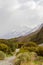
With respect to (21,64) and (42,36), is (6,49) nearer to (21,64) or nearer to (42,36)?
(21,64)

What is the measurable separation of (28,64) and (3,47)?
22.5 metres

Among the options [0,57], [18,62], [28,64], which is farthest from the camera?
[0,57]

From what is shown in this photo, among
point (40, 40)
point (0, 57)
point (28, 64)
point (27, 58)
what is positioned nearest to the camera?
point (28, 64)

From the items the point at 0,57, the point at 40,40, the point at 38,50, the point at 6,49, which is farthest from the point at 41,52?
the point at 40,40

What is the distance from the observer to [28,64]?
2802 cm

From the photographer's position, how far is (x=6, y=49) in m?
50.3

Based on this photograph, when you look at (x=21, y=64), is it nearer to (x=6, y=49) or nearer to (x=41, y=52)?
(x=41, y=52)

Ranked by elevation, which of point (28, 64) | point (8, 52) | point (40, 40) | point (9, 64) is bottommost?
point (28, 64)

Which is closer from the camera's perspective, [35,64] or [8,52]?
[35,64]

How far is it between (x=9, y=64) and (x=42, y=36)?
7235cm

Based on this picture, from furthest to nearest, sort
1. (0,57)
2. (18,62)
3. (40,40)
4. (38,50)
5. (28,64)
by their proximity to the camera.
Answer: (40,40) → (38,50) → (0,57) → (18,62) → (28,64)

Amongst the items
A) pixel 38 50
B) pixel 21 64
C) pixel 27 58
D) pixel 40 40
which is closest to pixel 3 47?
pixel 38 50

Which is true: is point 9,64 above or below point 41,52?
below

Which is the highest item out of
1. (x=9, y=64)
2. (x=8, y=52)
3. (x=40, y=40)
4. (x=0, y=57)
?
(x=40, y=40)
